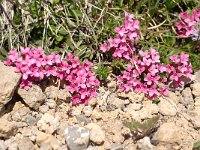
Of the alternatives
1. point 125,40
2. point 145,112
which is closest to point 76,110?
point 145,112

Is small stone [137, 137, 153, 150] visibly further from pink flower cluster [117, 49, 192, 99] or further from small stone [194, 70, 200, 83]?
small stone [194, 70, 200, 83]

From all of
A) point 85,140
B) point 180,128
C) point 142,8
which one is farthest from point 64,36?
point 180,128

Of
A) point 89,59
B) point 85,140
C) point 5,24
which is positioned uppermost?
point 5,24

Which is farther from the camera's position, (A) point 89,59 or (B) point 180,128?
(A) point 89,59

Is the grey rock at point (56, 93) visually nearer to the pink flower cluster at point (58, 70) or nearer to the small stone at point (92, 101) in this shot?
the pink flower cluster at point (58, 70)

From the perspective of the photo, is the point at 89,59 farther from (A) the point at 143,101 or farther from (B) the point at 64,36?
(A) the point at 143,101

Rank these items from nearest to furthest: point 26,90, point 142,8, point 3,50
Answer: point 26,90, point 3,50, point 142,8

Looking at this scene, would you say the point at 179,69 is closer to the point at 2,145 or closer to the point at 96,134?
the point at 96,134
